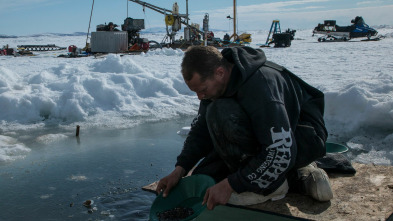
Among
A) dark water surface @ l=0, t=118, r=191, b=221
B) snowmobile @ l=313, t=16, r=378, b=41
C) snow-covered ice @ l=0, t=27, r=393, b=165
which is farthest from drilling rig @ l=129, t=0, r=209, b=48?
dark water surface @ l=0, t=118, r=191, b=221

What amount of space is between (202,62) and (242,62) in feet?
0.64

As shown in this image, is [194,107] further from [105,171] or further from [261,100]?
[261,100]

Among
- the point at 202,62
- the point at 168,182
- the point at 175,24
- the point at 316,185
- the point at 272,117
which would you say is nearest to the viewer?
the point at 272,117

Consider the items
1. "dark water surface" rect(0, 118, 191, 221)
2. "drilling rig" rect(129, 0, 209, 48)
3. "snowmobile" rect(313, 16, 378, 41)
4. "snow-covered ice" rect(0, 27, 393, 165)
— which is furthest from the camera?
"snowmobile" rect(313, 16, 378, 41)

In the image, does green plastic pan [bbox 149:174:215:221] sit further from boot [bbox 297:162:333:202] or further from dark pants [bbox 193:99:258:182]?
boot [bbox 297:162:333:202]

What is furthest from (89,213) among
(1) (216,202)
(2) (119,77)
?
(2) (119,77)

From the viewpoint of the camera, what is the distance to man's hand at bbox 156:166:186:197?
233 cm

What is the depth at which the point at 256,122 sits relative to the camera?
1857mm

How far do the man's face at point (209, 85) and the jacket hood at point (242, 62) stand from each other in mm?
48

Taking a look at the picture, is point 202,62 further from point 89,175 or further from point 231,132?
point 89,175

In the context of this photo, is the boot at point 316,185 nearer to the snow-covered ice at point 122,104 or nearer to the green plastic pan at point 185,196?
the green plastic pan at point 185,196

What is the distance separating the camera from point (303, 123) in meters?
2.09

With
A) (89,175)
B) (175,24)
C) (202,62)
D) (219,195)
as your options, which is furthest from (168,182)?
(175,24)

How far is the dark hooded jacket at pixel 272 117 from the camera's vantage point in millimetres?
1804
